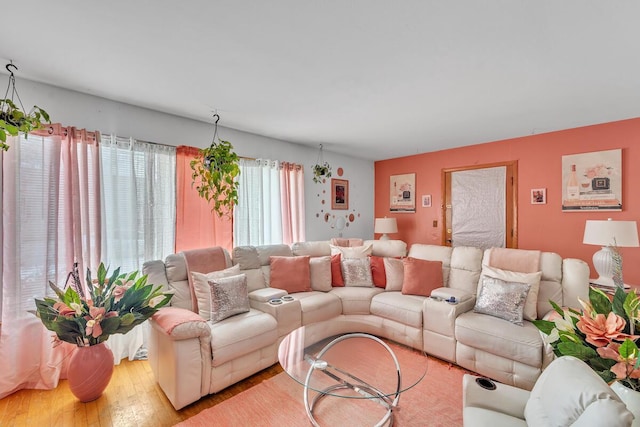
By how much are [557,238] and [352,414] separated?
3386 millimetres

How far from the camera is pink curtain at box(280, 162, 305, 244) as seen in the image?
3951 millimetres

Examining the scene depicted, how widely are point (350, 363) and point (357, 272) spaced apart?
149cm

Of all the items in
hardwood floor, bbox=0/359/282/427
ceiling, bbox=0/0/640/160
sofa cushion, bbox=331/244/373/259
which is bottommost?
hardwood floor, bbox=0/359/282/427

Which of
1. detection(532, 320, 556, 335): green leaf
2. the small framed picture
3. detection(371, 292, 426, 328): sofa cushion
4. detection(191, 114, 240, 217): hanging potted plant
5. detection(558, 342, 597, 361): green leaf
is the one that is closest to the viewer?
detection(558, 342, 597, 361): green leaf

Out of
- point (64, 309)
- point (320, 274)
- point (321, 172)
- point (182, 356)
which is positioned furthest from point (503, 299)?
point (64, 309)

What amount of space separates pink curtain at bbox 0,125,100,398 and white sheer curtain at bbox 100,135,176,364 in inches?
4.6

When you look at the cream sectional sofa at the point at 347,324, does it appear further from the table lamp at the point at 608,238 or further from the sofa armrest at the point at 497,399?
the sofa armrest at the point at 497,399

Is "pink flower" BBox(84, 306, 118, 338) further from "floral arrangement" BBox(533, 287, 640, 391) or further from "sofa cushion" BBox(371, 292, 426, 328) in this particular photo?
"floral arrangement" BBox(533, 287, 640, 391)

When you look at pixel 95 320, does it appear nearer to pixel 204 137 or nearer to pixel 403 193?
pixel 204 137

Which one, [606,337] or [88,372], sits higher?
[606,337]

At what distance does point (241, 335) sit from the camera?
225cm

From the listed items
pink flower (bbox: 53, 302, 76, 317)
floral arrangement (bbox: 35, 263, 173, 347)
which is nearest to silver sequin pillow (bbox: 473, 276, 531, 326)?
floral arrangement (bbox: 35, 263, 173, 347)

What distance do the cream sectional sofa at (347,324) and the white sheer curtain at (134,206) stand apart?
279 mm

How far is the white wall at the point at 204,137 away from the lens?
7.70ft
